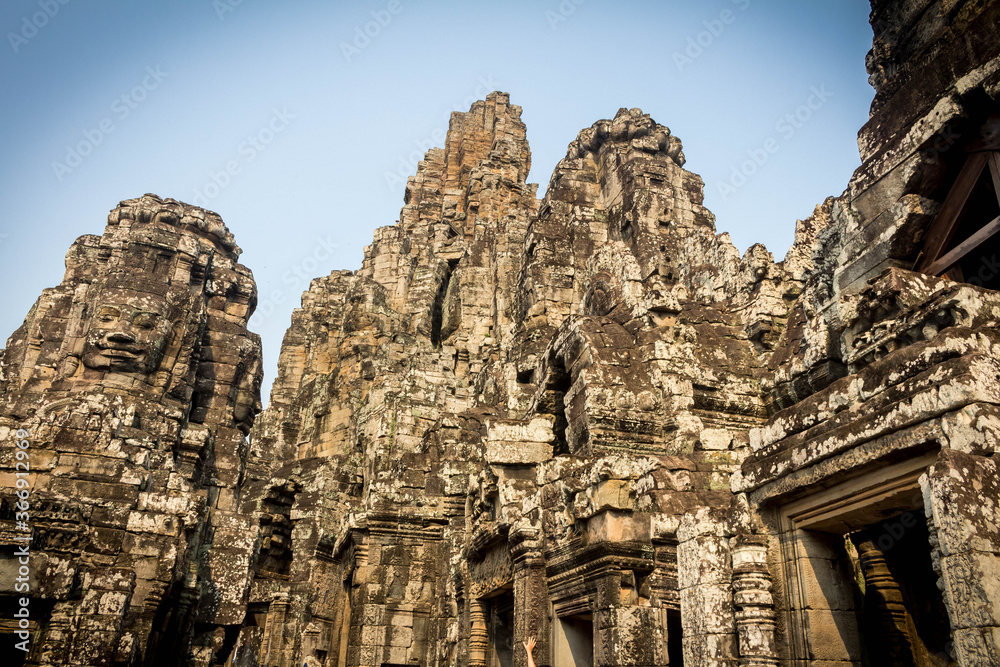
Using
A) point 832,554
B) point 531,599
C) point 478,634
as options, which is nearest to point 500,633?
point 478,634

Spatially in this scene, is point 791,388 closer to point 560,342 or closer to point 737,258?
point 560,342

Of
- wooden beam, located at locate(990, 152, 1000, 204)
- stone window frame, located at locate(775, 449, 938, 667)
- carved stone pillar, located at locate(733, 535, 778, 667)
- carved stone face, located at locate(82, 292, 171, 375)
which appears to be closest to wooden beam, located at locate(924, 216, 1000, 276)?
wooden beam, located at locate(990, 152, 1000, 204)

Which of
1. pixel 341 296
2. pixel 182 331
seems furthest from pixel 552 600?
pixel 341 296

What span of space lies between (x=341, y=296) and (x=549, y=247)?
75.4 feet

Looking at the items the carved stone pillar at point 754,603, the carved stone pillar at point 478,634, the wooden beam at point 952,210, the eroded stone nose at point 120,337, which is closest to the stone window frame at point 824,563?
the carved stone pillar at point 754,603

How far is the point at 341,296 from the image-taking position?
42.5 meters

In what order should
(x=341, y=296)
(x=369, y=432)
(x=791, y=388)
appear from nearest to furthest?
(x=791, y=388) → (x=369, y=432) → (x=341, y=296)

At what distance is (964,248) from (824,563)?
2591 mm

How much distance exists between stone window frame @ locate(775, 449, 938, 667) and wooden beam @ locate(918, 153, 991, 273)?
214cm

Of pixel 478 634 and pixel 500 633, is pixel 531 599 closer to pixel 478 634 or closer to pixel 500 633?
pixel 500 633

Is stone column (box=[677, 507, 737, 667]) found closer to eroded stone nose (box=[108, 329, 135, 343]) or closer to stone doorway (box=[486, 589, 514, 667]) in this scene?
stone doorway (box=[486, 589, 514, 667])

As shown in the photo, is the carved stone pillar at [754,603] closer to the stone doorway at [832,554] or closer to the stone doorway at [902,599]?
the stone doorway at [832,554]

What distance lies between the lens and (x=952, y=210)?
19.1 ft

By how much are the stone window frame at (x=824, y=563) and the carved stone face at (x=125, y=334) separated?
62.1ft
